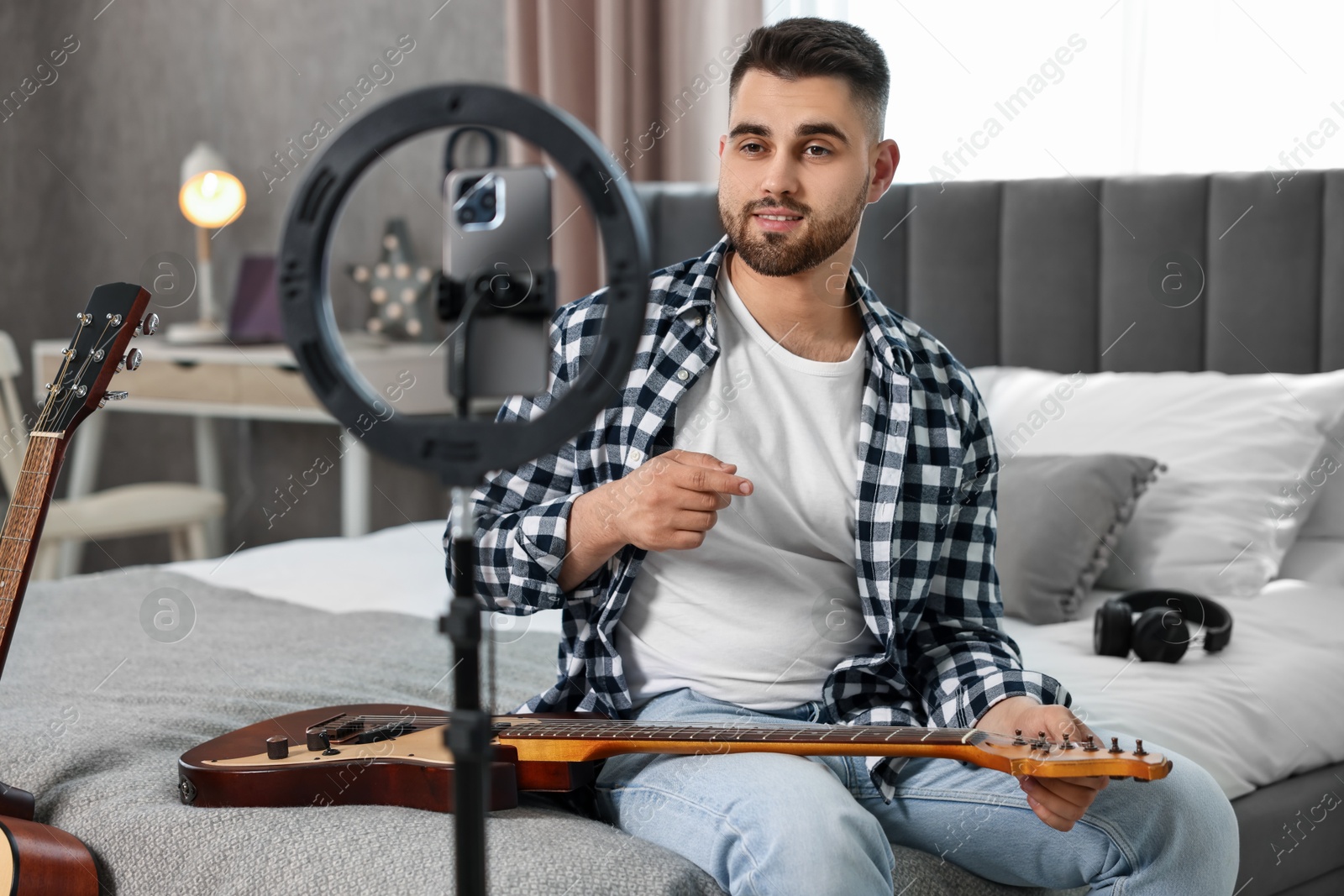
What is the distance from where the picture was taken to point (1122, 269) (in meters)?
2.03

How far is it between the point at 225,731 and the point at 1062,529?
41.5 inches

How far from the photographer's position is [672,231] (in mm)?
2385

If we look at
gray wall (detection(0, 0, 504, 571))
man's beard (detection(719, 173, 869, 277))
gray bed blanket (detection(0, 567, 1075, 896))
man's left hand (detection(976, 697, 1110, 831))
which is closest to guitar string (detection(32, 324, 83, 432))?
gray bed blanket (detection(0, 567, 1075, 896))

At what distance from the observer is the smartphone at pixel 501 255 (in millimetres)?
529

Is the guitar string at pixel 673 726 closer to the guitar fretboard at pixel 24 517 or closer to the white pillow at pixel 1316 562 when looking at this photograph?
the guitar fretboard at pixel 24 517

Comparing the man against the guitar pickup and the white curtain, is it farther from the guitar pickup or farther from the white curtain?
the white curtain

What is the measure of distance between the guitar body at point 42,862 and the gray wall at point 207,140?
235 cm

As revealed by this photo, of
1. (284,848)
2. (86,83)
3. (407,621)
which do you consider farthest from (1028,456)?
(86,83)

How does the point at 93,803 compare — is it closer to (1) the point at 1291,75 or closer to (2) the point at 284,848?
(2) the point at 284,848

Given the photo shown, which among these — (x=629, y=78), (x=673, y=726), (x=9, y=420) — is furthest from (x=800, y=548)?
(x=9, y=420)

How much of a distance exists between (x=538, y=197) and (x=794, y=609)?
64 centimetres

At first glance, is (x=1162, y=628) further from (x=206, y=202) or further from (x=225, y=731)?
(x=206, y=202)

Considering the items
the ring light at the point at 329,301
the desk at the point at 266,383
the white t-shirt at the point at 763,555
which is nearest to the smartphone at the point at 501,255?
the ring light at the point at 329,301

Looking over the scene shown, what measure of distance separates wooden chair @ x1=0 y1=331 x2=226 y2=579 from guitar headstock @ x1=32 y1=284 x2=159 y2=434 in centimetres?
168
